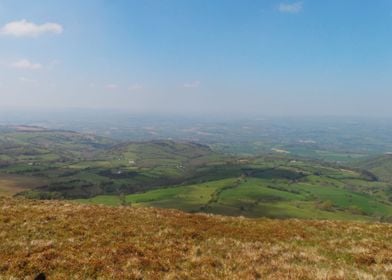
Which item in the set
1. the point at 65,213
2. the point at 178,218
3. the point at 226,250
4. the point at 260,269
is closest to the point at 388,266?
the point at 260,269

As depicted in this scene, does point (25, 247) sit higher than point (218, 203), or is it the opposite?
point (25, 247)

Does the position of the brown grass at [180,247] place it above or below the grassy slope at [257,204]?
above

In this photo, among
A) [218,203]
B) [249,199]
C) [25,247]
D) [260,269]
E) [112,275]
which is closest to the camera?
[112,275]

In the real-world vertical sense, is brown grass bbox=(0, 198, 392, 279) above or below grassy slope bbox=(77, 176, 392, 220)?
above

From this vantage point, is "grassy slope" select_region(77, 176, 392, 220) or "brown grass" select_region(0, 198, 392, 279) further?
"grassy slope" select_region(77, 176, 392, 220)

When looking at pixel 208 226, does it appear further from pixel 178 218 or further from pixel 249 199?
Result: pixel 249 199

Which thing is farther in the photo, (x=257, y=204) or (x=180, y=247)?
(x=257, y=204)

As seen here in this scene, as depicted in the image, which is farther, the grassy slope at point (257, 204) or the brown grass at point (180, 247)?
the grassy slope at point (257, 204)

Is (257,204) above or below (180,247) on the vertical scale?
below
